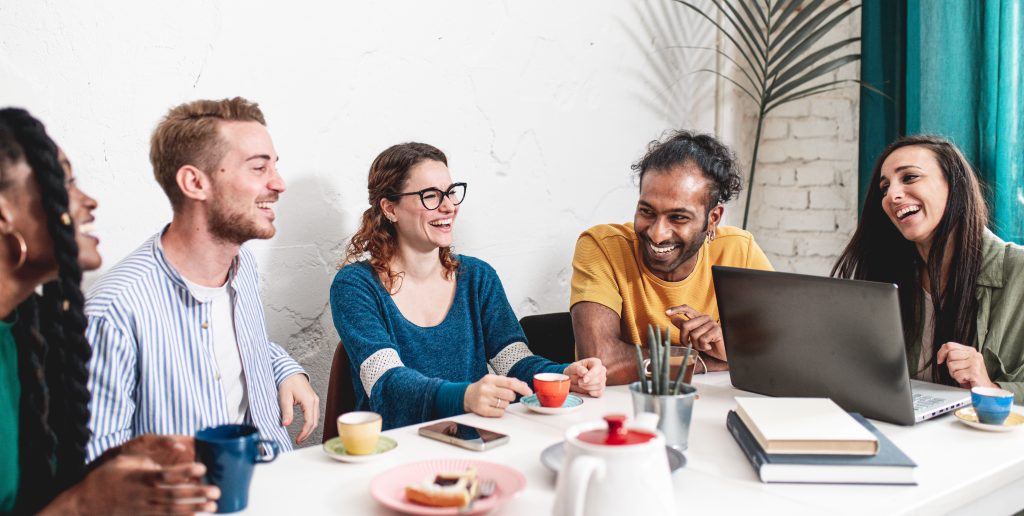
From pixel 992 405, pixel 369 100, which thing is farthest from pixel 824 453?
pixel 369 100

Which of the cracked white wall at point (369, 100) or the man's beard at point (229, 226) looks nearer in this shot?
the man's beard at point (229, 226)

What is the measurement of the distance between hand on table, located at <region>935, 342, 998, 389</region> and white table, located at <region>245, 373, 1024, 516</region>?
5.7 inches

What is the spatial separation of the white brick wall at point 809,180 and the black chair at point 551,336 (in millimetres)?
1397

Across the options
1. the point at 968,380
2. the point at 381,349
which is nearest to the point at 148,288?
the point at 381,349

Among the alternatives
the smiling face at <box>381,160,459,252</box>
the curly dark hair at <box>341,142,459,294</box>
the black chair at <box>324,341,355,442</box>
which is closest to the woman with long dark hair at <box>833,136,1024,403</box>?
the smiling face at <box>381,160,459,252</box>

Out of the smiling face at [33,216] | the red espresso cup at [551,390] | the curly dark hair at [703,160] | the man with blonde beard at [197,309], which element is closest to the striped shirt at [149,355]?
the man with blonde beard at [197,309]

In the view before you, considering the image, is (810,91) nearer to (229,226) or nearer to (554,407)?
(554,407)

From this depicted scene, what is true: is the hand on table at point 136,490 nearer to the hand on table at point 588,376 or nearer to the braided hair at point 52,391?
the braided hair at point 52,391

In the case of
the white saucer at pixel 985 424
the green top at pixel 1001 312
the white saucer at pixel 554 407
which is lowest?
the white saucer at pixel 554 407

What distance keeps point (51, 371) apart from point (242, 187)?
2.08 ft

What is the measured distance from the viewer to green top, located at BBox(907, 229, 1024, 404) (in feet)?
5.83

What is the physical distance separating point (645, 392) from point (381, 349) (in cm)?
78

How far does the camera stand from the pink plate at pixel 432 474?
108 cm

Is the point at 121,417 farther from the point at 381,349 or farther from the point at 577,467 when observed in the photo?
the point at 577,467
